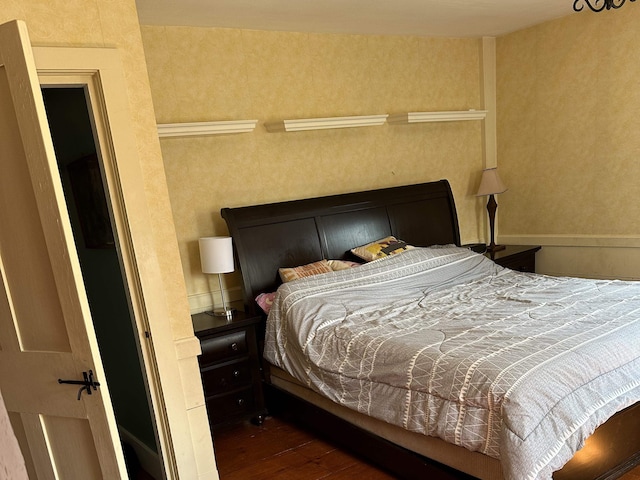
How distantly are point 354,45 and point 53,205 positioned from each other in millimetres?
3260

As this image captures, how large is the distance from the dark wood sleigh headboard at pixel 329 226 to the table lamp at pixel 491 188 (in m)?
0.35

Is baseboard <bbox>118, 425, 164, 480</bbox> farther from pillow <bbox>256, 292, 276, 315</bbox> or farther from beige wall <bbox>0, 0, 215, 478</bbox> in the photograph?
pillow <bbox>256, 292, 276, 315</bbox>

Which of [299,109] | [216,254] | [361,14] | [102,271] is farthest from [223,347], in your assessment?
[361,14]

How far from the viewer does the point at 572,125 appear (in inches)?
177

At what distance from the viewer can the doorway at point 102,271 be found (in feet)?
9.68

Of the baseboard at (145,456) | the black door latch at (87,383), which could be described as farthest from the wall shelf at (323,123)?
the black door latch at (87,383)

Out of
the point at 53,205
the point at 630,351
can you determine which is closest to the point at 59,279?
the point at 53,205

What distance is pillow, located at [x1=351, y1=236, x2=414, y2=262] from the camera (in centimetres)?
393

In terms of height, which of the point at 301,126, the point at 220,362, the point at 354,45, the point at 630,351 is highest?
the point at 354,45

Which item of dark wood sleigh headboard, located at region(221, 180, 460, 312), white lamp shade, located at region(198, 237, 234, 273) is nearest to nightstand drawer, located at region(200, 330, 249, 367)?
dark wood sleigh headboard, located at region(221, 180, 460, 312)

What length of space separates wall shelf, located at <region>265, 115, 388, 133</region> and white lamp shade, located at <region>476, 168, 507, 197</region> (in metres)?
1.20

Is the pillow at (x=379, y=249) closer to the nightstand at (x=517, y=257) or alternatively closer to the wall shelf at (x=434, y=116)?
the nightstand at (x=517, y=257)

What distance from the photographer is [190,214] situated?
3.69m

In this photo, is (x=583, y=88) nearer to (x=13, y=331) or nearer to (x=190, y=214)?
(x=190, y=214)
